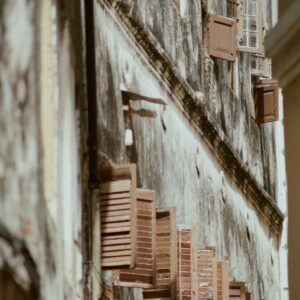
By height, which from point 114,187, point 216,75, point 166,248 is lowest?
point 166,248

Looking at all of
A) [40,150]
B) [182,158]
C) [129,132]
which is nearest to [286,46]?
[40,150]

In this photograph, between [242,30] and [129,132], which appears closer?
[129,132]

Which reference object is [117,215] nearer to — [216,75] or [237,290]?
[237,290]

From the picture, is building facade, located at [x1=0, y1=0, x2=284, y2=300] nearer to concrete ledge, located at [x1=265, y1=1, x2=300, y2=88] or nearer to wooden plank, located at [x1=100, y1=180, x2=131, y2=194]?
wooden plank, located at [x1=100, y1=180, x2=131, y2=194]

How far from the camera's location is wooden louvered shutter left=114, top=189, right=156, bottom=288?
1283 centimetres

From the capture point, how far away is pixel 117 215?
12.4 meters

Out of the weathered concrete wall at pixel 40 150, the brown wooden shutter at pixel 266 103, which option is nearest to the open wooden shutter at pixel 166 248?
the weathered concrete wall at pixel 40 150

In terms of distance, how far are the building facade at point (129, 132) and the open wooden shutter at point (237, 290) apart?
1.75 feet

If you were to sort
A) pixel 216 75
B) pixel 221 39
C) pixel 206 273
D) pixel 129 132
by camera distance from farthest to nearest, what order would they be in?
pixel 216 75, pixel 221 39, pixel 206 273, pixel 129 132

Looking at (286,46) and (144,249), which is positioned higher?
(286,46)

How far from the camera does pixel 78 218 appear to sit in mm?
12023

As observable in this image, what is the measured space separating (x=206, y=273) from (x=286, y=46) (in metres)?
7.25

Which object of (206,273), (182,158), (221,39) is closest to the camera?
(206,273)

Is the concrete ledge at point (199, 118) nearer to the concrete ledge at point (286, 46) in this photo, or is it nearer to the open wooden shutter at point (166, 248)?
the open wooden shutter at point (166, 248)
